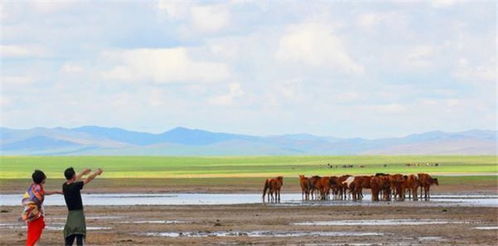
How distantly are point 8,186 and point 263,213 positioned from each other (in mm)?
37229

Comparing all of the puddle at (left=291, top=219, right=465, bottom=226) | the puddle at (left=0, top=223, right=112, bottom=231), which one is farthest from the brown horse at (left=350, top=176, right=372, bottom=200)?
the puddle at (left=0, top=223, right=112, bottom=231)

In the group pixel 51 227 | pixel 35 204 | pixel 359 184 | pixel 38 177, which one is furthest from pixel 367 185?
pixel 38 177

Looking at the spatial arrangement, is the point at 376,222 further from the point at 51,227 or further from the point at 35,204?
the point at 35,204

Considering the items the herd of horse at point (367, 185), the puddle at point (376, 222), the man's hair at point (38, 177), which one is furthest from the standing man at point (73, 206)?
the herd of horse at point (367, 185)

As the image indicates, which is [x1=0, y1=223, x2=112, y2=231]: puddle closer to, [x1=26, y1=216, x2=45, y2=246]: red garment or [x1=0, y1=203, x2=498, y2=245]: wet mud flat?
[x1=0, y1=203, x2=498, y2=245]: wet mud flat

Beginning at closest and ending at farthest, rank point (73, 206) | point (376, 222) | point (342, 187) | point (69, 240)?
point (73, 206) → point (69, 240) → point (376, 222) → point (342, 187)

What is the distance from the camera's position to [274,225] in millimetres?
31734

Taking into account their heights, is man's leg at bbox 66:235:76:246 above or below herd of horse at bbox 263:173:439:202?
below

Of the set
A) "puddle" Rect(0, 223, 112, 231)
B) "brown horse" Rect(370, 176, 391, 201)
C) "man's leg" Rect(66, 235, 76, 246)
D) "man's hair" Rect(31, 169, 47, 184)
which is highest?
"brown horse" Rect(370, 176, 391, 201)

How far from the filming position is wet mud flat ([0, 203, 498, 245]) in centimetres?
2658

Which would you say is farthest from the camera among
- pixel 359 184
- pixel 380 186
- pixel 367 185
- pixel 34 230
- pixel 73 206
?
pixel 359 184

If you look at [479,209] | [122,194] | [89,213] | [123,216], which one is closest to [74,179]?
[123,216]

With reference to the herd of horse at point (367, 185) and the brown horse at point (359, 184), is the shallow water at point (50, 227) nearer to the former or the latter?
the herd of horse at point (367, 185)

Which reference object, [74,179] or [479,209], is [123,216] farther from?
[74,179]
